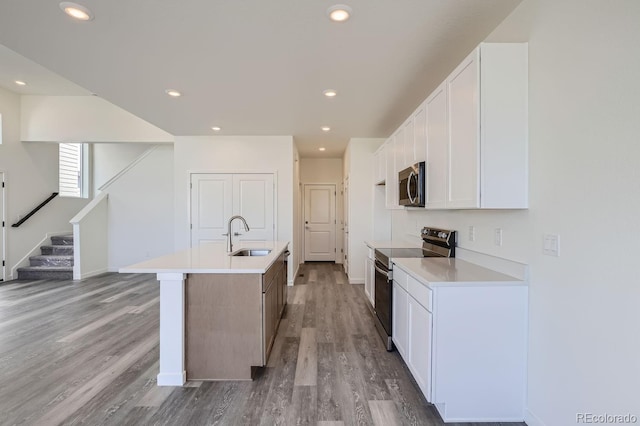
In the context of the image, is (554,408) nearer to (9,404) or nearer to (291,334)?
(291,334)

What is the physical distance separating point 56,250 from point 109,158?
7.91 feet

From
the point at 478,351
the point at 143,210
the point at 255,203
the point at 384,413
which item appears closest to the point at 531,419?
the point at 478,351

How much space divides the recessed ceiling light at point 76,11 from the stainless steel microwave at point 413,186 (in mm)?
2624

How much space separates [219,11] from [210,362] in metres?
2.48

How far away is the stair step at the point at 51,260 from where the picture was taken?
18.5 ft

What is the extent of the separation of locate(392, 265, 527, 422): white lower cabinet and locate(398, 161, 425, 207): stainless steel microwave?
1024 millimetres

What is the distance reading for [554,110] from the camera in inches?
63.1

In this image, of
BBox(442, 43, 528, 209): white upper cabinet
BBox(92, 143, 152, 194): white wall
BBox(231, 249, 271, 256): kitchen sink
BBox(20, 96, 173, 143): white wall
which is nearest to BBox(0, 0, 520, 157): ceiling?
BBox(442, 43, 528, 209): white upper cabinet

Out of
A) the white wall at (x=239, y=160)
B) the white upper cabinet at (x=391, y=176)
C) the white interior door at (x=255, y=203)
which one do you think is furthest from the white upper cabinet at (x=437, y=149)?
the white interior door at (x=255, y=203)

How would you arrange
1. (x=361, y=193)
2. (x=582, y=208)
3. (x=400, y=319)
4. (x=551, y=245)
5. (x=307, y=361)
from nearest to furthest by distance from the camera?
(x=582, y=208) → (x=551, y=245) → (x=400, y=319) → (x=307, y=361) → (x=361, y=193)

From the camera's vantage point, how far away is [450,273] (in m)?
2.05

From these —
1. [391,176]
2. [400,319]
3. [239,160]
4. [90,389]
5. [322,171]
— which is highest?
[322,171]

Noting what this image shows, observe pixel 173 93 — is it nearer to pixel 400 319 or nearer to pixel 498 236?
pixel 400 319

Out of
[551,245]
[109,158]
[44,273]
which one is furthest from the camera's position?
[109,158]
